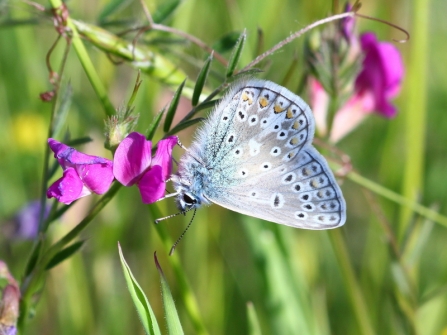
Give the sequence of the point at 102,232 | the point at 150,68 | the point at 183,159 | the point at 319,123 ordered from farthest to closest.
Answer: the point at 102,232
the point at 319,123
the point at 183,159
the point at 150,68

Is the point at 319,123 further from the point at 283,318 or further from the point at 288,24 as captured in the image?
the point at 288,24

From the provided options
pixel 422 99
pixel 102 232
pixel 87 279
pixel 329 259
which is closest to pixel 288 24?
pixel 422 99

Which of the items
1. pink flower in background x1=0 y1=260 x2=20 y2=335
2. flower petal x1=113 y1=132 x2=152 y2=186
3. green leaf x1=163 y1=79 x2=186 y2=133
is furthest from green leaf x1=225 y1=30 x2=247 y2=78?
pink flower in background x1=0 y1=260 x2=20 y2=335

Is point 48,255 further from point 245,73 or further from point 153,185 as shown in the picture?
point 245,73

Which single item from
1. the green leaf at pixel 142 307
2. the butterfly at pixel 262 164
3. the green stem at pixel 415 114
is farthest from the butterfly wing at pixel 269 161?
the green stem at pixel 415 114

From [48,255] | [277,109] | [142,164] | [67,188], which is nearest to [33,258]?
[48,255]

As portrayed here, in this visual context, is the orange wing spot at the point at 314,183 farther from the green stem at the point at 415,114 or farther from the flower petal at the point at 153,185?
the green stem at the point at 415,114
